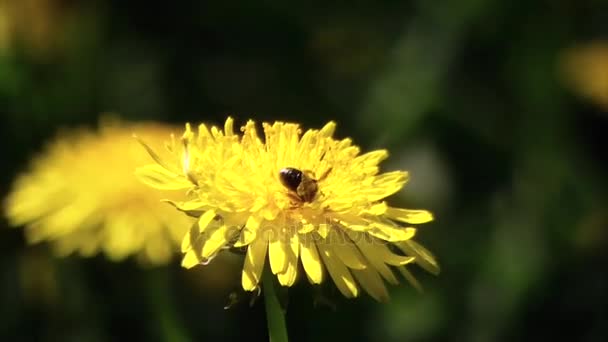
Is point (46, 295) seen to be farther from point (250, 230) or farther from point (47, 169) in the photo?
point (250, 230)

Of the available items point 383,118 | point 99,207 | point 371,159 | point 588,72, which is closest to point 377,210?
point 371,159

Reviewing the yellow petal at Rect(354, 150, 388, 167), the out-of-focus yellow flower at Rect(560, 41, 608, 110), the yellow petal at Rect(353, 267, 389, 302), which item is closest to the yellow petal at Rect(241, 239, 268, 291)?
the yellow petal at Rect(353, 267, 389, 302)

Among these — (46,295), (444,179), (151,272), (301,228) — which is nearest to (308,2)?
(444,179)

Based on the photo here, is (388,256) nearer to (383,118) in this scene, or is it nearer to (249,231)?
(249,231)

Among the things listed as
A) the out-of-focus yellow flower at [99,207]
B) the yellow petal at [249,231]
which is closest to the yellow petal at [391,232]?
the yellow petal at [249,231]

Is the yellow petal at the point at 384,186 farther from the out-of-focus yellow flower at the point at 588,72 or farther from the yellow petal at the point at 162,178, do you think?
the out-of-focus yellow flower at the point at 588,72

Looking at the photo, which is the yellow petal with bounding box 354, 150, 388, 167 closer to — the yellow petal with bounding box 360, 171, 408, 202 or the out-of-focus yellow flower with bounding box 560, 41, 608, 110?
the yellow petal with bounding box 360, 171, 408, 202
